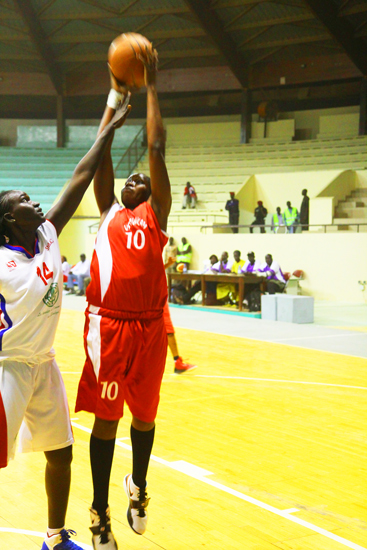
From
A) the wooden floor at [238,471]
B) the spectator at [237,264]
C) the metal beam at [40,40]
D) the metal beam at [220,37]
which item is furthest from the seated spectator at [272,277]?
the metal beam at [40,40]

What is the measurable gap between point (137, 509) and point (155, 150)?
151 cm

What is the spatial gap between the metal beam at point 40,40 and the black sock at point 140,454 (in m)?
19.8

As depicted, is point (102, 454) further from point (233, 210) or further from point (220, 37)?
point (220, 37)

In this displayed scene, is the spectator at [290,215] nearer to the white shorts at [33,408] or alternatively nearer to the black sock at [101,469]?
the black sock at [101,469]

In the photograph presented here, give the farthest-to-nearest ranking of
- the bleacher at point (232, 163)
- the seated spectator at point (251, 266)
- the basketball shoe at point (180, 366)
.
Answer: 1. the bleacher at point (232, 163)
2. the seated spectator at point (251, 266)
3. the basketball shoe at point (180, 366)

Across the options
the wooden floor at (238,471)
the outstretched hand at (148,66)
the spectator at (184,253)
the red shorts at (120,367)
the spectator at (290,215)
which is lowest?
the wooden floor at (238,471)

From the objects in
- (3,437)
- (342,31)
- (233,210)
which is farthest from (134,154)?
(3,437)

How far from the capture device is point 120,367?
2656 millimetres

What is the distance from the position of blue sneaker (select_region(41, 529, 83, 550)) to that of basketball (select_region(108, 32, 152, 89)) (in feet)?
6.28

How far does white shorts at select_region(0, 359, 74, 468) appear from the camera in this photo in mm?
A: 2309

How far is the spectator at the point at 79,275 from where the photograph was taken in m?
16.2

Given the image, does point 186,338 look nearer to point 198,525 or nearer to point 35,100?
point 198,525

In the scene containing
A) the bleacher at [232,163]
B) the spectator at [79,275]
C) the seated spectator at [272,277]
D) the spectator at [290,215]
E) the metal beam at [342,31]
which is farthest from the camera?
the bleacher at [232,163]

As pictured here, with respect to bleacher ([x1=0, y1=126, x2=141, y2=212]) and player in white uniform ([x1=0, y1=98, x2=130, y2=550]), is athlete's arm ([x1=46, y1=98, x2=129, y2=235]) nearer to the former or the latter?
player in white uniform ([x1=0, y1=98, x2=130, y2=550])
